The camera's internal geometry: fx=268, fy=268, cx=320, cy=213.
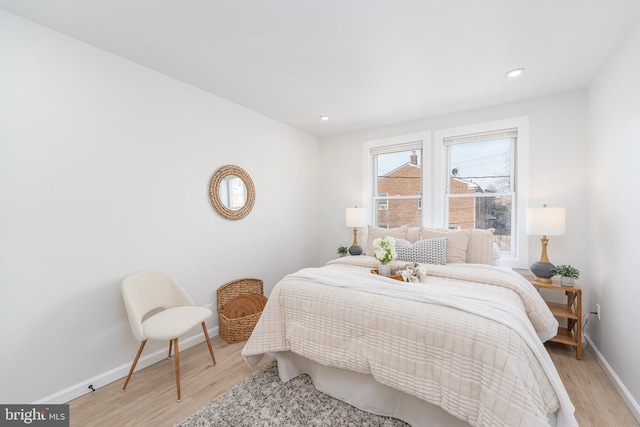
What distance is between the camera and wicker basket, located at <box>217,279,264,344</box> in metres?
2.68

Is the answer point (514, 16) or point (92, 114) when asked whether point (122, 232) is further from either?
point (514, 16)

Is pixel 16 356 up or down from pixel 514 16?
down

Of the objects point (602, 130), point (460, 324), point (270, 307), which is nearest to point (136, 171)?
point (270, 307)

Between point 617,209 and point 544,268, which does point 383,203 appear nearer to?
point 544,268

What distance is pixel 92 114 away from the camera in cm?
199

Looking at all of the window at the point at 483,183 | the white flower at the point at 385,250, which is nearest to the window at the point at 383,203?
the window at the point at 483,183

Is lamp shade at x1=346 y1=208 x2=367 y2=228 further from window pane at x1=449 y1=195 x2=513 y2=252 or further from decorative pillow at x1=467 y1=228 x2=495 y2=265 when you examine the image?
decorative pillow at x1=467 y1=228 x2=495 y2=265

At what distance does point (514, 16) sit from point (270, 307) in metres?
2.54

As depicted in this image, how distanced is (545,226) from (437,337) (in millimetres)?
1905

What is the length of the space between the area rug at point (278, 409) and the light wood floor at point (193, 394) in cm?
14

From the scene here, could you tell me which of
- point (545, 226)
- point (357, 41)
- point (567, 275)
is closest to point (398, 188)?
point (545, 226)

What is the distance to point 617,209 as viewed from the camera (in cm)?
202

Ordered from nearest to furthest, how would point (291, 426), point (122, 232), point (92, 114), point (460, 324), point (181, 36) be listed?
point (460, 324), point (291, 426), point (181, 36), point (92, 114), point (122, 232)

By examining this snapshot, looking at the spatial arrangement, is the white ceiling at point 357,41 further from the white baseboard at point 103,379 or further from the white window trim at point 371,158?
the white baseboard at point 103,379
